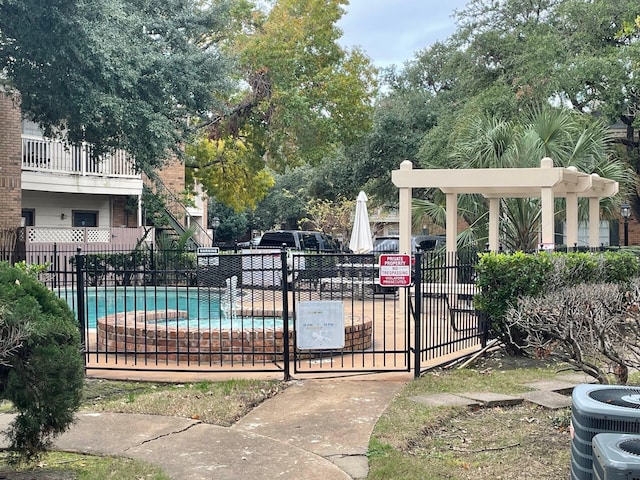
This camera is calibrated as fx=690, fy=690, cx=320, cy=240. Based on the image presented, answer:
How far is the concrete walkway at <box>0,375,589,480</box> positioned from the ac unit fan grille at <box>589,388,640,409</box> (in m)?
1.78

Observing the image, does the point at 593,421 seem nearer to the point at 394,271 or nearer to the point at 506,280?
the point at 394,271

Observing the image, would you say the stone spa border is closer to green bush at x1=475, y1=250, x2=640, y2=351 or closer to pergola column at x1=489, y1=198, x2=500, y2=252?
green bush at x1=475, y1=250, x2=640, y2=351

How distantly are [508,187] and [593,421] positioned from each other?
1043 cm

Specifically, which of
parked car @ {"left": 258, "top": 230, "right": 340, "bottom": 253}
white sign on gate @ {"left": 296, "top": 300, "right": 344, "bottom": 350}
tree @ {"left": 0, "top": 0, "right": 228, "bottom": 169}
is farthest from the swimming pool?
parked car @ {"left": 258, "top": 230, "right": 340, "bottom": 253}

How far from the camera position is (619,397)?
400 centimetres

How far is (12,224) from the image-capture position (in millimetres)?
21875

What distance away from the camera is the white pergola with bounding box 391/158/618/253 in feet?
43.1

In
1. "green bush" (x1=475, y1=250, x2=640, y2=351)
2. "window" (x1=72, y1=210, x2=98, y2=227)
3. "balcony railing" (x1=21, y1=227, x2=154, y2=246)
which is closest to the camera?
"green bush" (x1=475, y1=250, x2=640, y2=351)

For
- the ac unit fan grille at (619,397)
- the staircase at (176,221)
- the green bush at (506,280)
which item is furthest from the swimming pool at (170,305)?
the staircase at (176,221)

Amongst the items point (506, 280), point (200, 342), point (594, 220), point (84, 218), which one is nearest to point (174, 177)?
point (84, 218)

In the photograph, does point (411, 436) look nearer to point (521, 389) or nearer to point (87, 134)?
point (521, 389)

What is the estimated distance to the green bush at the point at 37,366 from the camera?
4.32 metres

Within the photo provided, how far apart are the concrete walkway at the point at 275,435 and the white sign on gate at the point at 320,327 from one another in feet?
2.12

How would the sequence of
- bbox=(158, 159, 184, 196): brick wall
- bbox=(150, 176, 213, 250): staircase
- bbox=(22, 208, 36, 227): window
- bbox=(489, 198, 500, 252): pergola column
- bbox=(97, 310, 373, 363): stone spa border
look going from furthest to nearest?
bbox=(158, 159, 184, 196): brick wall
bbox=(150, 176, 213, 250): staircase
bbox=(22, 208, 36, 227): window
bbox=(489, 198, 500, 252): pergola column
bbox=(97, 310, 373, 363): stone spa border
